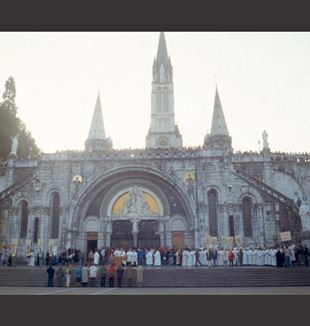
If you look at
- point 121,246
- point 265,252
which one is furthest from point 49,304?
point 121,246

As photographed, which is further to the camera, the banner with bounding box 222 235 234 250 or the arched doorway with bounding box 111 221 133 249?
the arched doorway with bounding box 111 221 133 249

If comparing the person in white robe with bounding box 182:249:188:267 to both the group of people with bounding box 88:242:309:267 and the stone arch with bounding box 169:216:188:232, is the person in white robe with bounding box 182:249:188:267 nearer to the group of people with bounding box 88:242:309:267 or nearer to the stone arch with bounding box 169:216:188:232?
the group of people with bounding box 88:242:309:267

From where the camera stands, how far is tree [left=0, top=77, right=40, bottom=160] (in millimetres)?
43500

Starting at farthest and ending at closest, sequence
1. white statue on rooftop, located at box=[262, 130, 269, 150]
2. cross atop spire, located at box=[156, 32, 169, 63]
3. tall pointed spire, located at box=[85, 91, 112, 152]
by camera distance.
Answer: cross atop spire, located at box=[156, 32, 169, 63]
tall pointed spire, located at box=[85, 91, 112, 152]
white statue on rooftop, located at box=[262, 130, 269, 150]

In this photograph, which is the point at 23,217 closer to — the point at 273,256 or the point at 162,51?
the point at 273,256

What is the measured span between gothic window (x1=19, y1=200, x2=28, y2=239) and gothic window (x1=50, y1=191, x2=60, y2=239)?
7.71 ft

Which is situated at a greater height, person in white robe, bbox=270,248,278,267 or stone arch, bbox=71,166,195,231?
stone arch, bbox=71,166,195,231

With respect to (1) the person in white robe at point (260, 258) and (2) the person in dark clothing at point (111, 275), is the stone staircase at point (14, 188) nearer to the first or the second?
(2) the person in dark clothing at point (111, 275)

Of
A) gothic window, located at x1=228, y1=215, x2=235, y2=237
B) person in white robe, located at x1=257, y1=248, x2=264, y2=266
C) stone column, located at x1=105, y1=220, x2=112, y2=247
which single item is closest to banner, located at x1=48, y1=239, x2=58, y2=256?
stone column, located at x1=105, y1=220, x2=112, y2=247

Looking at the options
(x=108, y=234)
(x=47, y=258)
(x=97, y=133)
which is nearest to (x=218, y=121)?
(x=97, y=133)

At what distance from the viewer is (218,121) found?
57.5 meters

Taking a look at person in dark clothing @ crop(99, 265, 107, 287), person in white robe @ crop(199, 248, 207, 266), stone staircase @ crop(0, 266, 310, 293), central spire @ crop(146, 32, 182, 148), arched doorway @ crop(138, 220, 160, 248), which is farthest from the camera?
central spire @ crop(146, 32, 182, 148)

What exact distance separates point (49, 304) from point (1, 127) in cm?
3457

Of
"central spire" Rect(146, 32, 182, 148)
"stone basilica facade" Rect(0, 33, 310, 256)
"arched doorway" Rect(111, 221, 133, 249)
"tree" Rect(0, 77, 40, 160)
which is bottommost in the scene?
"arched doorway" Rect(111, 221, 133, 249)
